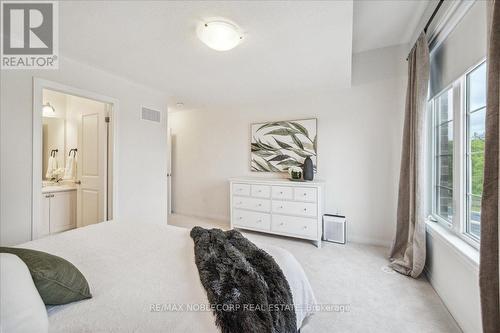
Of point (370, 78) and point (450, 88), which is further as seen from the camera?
point (370, 78)

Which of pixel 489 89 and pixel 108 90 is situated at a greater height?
pixel 108 90

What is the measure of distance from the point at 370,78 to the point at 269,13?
2.18 meters

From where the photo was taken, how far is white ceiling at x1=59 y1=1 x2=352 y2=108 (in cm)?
161

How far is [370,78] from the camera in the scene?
3.14 meters

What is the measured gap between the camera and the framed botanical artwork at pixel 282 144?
357 centimetres

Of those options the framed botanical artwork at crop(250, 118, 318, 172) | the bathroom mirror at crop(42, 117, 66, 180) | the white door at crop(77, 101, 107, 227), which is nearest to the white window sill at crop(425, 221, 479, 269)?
the framed botanical artwork at crop(250, 118, 318, 172)

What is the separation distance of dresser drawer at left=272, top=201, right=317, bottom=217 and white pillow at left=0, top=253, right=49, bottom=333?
281 centimetres

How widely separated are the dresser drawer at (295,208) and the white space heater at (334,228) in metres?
0.32

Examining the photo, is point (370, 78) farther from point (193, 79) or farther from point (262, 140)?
point (193, 79)

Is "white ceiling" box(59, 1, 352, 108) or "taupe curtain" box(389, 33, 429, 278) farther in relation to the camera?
"taupe curtain" box(389, 33, 429, 278)

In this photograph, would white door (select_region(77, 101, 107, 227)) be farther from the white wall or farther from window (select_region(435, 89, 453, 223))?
window (select_region(435, 89, 453, 223))

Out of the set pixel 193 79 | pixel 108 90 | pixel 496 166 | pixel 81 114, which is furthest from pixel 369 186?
pixel 81 114

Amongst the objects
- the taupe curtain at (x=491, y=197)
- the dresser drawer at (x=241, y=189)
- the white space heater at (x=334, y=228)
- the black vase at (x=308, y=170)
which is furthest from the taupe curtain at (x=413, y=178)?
the dresser drawer at (x=241, y=189)

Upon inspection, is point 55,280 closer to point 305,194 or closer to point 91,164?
point 91,164
